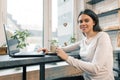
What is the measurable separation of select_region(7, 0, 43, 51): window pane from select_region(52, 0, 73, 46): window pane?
12.2 inches

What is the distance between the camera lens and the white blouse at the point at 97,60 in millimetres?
1361

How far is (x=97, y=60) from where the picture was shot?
4.50 feet

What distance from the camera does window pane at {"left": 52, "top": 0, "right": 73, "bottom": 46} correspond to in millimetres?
3440

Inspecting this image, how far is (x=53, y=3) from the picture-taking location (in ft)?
11.2

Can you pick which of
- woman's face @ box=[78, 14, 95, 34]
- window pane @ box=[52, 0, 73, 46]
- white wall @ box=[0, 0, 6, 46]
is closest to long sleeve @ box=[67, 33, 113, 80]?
woman's face @ box=[78, 14, 95, 34]

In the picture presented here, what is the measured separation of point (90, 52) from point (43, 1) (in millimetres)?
2077

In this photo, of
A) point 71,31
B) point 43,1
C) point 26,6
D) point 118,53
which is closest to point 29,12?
point 26,6

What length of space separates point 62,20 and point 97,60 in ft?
7.75

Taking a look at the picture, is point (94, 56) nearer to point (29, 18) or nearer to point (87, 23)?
point (87, 23)

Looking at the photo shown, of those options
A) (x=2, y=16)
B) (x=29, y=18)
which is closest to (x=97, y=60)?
(x=2, y=16)

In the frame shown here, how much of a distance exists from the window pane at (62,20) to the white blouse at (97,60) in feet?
6.24

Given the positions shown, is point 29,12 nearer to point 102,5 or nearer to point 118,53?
point 102,5

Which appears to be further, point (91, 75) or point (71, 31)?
point (71, 31)

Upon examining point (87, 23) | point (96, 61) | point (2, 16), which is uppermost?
point (2, 16)
